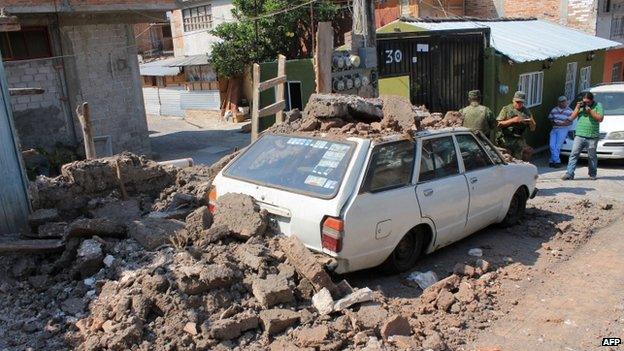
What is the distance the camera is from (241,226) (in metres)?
4.79

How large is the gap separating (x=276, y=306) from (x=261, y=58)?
1776 cm

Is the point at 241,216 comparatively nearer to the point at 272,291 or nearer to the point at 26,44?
the point at 272,291

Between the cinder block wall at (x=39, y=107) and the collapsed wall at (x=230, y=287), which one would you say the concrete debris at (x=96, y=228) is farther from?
the cinder block wall at (x=39, y=107)

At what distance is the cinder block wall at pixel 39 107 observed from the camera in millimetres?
12109

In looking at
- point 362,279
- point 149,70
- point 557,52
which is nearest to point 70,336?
point 362,279

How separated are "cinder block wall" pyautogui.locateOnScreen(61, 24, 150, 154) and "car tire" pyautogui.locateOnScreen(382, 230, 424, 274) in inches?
406

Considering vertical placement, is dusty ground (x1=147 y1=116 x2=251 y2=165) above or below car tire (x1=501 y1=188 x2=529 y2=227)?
below

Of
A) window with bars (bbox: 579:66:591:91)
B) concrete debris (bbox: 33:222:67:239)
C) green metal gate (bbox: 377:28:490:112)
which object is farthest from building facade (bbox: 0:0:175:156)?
window with bars (bbox: 579:66:591:91)

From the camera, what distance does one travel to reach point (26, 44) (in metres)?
12.4

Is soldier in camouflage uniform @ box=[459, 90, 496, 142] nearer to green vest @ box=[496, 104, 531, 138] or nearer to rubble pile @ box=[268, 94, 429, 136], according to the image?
green vest @ box=[496, 104, 531, 138]

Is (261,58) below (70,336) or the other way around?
the other way around

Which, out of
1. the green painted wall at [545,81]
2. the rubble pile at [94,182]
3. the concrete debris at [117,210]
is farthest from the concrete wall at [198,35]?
the concrete debris at [117,210]

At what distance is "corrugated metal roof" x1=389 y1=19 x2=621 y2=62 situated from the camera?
12.4 metres

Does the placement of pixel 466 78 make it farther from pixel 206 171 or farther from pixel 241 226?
pixel 241 226
